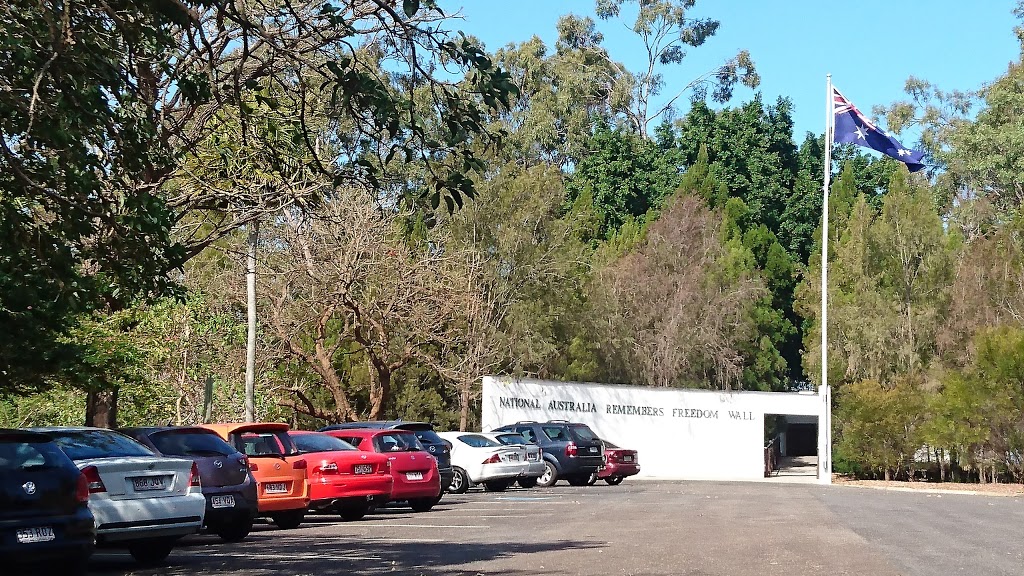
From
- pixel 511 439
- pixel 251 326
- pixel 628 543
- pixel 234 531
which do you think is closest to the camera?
pixel 628 543

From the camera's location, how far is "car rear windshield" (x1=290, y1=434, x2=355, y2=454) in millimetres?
19781

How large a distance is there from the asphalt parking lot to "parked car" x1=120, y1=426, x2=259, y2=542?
40 centimetres

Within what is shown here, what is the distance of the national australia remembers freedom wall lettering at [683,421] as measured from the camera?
41.6m

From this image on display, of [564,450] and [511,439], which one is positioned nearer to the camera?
[511,439]

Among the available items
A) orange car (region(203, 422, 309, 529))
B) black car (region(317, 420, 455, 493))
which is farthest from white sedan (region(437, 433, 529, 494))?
orange car (region(203, 422, 309, 529))

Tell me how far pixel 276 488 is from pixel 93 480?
5.37 meters

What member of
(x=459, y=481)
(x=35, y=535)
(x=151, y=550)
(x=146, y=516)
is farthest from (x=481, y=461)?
(x=35, y=535)

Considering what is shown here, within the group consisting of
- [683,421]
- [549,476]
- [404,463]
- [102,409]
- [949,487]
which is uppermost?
[102,409]

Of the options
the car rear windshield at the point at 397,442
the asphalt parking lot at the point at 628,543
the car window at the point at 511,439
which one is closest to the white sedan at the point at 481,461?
the car window at the point at 511,439

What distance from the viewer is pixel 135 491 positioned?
1277 cm

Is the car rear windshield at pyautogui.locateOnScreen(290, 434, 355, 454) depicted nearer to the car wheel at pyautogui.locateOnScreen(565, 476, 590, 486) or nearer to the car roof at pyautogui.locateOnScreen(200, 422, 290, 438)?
the car roof at pyautogui.locateOnScreen(200, 422, 290, 438)

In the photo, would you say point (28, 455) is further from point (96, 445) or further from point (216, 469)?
point (216, 469)

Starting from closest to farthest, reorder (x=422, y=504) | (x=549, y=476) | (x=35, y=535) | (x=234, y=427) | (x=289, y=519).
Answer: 1. (x=35, y=535)
2. (x=234, y=427)
3. (x=289, y=519)
4. (x=422, y=504)
5. (x=549, y=476)

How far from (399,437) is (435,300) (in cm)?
1449
